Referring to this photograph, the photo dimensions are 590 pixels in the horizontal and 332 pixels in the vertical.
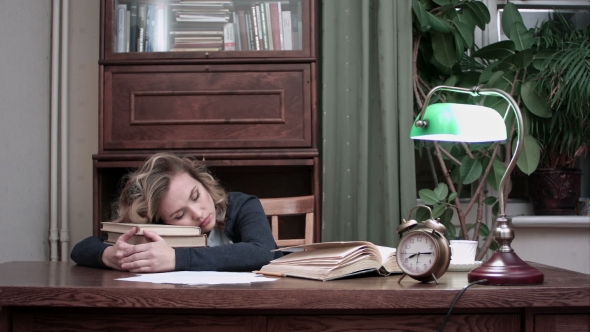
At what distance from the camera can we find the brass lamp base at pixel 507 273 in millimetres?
1080

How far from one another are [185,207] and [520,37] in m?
1.82

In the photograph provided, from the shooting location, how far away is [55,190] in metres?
2.84

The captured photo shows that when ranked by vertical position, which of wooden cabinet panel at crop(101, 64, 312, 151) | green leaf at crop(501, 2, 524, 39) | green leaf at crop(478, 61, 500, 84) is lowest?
wooden cabinet panel at crop(101, 64, 312, 151)

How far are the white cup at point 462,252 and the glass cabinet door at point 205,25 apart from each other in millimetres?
1272

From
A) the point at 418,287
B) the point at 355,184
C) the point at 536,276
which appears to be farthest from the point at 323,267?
the point at 355,184

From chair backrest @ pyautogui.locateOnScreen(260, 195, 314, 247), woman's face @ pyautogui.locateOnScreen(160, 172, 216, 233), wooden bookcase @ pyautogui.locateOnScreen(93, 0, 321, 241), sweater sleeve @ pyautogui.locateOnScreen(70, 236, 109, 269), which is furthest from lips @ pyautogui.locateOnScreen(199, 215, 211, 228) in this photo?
wooden bookcase @ pyautogui.locateOnScreen(93, 0, 321, 241)

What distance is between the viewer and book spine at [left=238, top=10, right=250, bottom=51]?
101 inches

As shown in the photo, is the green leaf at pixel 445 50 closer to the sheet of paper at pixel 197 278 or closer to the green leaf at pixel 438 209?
the green leaf at pixel 438 209

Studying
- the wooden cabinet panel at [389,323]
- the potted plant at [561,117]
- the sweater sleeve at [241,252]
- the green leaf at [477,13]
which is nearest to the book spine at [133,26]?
the sweater sleeve at [241,252]

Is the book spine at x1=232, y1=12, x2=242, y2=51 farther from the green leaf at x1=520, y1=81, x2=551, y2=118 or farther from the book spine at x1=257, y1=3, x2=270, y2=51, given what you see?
the green leaf at x1=520, y1=81, x2=551, y2=118

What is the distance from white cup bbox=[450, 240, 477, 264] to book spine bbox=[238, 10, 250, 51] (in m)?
1.40

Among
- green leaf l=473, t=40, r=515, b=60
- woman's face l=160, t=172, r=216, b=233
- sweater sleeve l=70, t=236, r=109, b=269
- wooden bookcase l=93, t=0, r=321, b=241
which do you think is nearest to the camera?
sweater sleeve l=70, t=236, r=109, b=269

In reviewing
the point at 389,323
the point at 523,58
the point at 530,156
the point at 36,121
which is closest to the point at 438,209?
the point at 530,156

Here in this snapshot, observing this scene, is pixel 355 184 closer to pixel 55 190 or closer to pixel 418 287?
pixel 55 190
